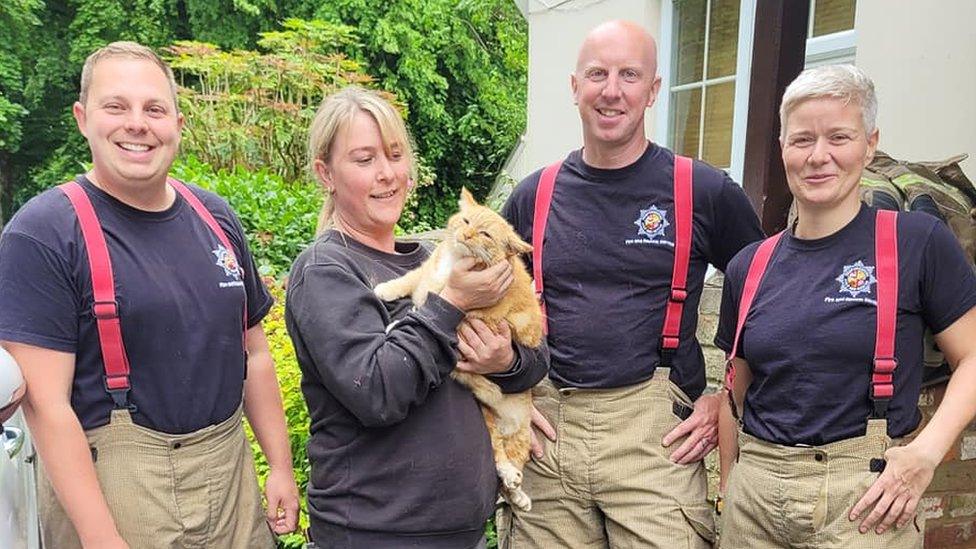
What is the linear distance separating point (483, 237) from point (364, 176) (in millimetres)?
361

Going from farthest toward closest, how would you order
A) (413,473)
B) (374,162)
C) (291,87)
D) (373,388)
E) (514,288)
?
(291,87) → (514,288) → (374,162) → (413,473) → (373,388)

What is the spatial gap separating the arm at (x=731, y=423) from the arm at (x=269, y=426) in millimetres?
1391

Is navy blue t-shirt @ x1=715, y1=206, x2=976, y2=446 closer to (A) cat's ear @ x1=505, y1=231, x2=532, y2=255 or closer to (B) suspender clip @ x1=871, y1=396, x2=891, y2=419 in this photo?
(B) suspender clip @ x1=871, y1=396, x2=891, y2=419

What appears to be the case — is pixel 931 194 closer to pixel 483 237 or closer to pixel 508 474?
pixel 483 237

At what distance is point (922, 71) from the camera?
11.0ft

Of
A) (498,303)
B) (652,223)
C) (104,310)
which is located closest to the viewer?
(104,310)

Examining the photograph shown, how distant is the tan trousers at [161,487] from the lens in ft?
6.29

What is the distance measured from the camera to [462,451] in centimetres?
192

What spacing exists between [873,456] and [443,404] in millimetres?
1134

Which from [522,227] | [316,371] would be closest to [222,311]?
[316,371]

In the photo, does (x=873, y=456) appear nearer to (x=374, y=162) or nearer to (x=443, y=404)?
(x=443, y=404)

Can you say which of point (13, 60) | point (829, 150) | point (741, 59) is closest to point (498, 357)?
point (829, 150)

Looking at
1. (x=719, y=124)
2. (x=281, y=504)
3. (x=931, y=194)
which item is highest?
(x=719, y=124)

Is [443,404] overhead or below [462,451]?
overhead
